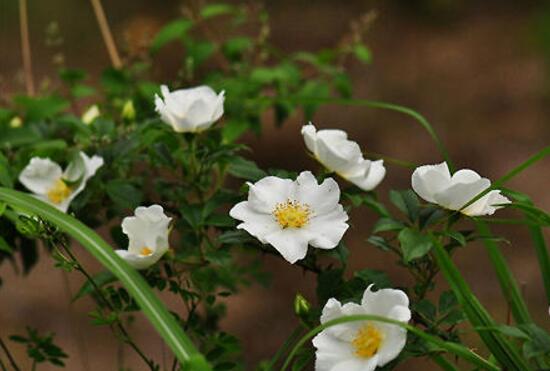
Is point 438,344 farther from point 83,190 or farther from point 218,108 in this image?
point 83,190

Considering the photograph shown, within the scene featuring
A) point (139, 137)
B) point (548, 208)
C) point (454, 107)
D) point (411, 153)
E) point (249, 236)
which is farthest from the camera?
point (454, 107)

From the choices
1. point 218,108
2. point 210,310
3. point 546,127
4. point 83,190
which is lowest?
point 546,127

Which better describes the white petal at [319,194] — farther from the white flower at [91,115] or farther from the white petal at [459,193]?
the white flower at [91,115]

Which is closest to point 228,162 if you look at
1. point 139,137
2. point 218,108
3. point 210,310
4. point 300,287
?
point 218,108

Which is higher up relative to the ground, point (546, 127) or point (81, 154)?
point (81, 154)

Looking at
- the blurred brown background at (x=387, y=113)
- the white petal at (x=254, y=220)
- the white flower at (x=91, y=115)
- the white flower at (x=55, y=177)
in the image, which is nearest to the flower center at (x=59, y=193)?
the white flower at (x=55, y=177)

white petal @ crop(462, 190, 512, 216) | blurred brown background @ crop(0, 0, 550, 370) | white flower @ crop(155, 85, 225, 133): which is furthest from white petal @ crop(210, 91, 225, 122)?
blurred brown background @ crop(0, 0, 550, 370)

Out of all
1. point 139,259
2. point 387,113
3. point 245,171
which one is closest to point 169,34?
point 245,171

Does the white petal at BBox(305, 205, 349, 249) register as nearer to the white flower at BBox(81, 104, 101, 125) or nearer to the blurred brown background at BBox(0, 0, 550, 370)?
the white flower at BBox(81, 104, 101, 125)
